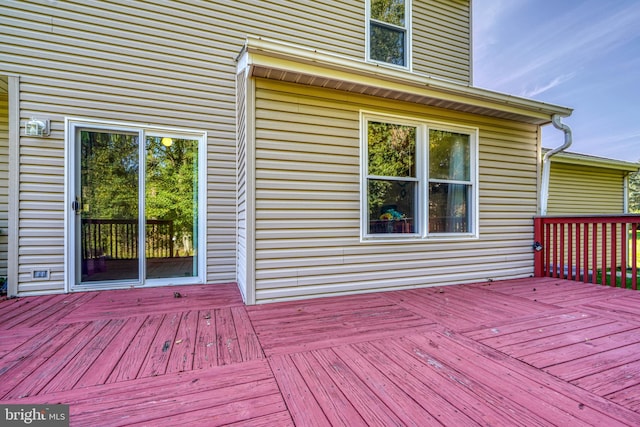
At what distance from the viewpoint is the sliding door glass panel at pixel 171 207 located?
3492mm

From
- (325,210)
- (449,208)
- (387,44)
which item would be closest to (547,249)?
(449,208)

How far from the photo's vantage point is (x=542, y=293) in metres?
3.20

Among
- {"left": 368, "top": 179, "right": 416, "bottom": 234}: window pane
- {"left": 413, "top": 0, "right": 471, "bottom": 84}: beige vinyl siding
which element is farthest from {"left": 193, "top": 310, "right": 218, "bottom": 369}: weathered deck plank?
{"left": 413, "top": 0, "right": 471, "bottom": 84}: beige vinyl siding

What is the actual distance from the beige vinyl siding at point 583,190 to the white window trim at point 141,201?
7705 mm

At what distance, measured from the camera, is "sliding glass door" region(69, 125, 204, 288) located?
328 cm

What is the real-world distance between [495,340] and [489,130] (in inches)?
118

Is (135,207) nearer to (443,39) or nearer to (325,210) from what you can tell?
(325,210)

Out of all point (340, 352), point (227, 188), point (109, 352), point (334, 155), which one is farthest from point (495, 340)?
point (227, 188)

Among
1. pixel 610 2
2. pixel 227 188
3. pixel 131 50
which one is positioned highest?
pixel 610 2

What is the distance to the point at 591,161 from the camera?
6773 millimetres

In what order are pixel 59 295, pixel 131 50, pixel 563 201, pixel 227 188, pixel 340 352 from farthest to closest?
pixel 563 201
pixel 227 188
pixel 131 50
pixel 59 295
pixel 340 352

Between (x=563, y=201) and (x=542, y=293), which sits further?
(x=563, y=201)

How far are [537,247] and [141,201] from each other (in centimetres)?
554

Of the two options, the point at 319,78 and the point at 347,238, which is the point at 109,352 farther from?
the point at 319,78
